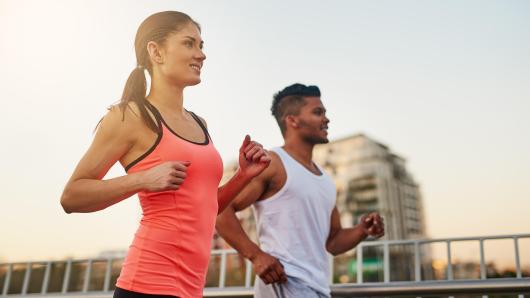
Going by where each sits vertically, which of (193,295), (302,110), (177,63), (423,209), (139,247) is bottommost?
(193,295)

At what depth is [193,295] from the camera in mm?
1529

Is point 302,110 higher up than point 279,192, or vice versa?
point 302,110

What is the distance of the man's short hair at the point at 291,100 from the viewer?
3.38m

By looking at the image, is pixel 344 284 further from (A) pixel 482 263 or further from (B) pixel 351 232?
(A) pixel 482 263

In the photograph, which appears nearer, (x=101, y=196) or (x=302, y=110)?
(x=101, y=196)

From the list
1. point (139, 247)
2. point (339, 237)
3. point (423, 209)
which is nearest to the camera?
point (139, 247)

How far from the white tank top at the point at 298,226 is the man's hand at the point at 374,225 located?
248 mm

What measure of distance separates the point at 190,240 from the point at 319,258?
1431 millimetres

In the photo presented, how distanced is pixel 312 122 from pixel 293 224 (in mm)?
795

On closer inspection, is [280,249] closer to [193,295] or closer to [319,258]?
[319,258]

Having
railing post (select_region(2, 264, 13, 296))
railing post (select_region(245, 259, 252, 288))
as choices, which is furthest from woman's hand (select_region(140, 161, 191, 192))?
railing post (select_region(2, 264, 13, 296))

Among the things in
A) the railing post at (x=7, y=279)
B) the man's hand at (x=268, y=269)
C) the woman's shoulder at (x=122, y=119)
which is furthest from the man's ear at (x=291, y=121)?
the railing post at (x=7, y=279)

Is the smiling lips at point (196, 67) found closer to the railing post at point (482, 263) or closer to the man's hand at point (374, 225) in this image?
the man's hand at point (374, 225)

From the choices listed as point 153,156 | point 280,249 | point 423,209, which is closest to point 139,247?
point 153,156
